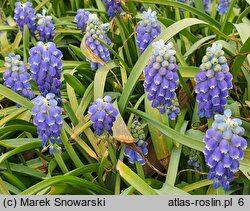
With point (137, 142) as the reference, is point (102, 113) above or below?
above

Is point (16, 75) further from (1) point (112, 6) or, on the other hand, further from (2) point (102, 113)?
(1) point (112, 6)

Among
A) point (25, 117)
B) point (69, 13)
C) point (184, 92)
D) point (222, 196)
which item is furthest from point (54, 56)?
point (69, 13)

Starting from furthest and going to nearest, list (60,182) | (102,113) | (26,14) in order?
(26,14) → (60,182) → (102,113)

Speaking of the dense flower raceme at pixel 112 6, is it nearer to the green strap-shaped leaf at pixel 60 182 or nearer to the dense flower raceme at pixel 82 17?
the dense flower raceme at pixel 82 17

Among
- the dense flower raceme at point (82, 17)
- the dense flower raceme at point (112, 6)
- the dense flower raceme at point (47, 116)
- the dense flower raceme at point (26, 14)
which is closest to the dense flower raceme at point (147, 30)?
the dense flower raceme at point (112, 6)

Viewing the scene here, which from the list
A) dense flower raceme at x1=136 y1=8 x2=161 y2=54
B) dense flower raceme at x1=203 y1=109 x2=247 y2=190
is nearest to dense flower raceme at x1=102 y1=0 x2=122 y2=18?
dense flower raceme at x1=136 y1=8 x2=161 y2=54

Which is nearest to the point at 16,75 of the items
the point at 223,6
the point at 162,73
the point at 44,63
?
the point at 44,63

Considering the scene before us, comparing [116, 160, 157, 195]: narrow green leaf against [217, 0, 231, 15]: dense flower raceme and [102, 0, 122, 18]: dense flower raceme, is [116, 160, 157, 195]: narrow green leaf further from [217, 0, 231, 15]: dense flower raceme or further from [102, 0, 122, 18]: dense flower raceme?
[217, 0, 231, 15]: dense flower raceme

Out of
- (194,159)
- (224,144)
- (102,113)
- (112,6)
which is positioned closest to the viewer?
(224,144)
